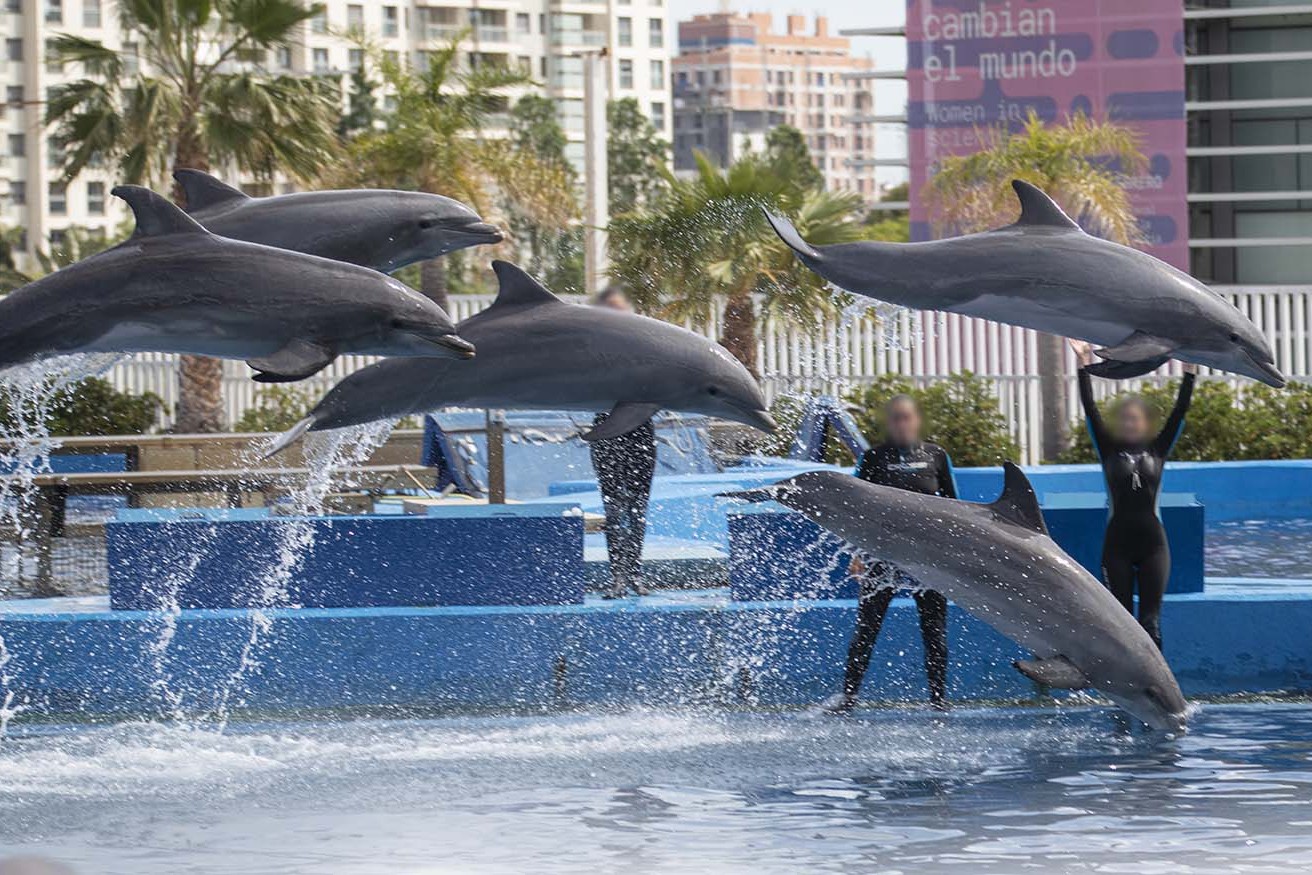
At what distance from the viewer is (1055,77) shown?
35250mm

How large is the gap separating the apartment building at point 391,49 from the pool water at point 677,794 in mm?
59404

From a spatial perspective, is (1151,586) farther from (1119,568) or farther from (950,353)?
(950,353)

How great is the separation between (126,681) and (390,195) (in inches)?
131

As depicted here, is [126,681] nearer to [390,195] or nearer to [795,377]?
[390,195]

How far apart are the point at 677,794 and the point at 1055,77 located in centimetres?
2980

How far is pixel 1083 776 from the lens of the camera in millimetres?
7695

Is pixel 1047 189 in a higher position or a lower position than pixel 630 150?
lower

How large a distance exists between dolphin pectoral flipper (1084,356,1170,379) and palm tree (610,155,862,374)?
11.8m

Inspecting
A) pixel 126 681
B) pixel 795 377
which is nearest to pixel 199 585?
pixel 126 681

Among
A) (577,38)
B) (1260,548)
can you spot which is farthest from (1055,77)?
(577,38)

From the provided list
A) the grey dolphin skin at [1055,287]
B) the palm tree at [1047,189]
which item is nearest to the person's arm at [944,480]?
the grey dolphin skin at [1055,287]

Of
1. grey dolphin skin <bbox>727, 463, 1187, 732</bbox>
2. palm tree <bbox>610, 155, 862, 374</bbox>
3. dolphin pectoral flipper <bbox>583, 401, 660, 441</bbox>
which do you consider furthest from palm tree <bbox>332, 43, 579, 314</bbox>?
grey dolphin skin <bbox>727, 463, 1187, 732</bbox>

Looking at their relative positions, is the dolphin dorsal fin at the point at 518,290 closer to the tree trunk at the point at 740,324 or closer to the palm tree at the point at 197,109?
the tree trunk at the point at 740,324

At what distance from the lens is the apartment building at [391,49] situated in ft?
269
